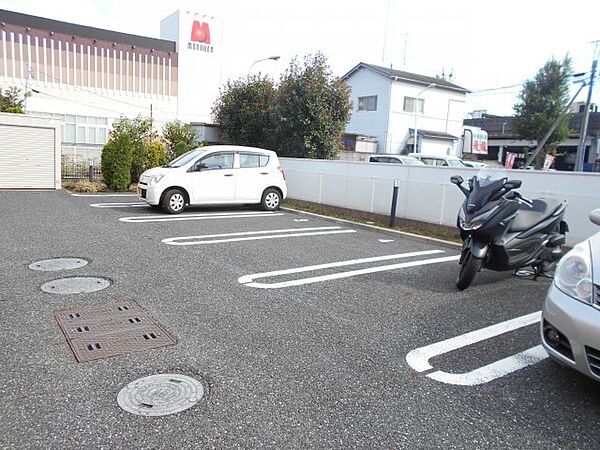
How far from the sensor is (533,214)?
545 cm

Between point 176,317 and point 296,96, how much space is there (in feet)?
41.3

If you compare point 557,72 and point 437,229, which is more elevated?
point 557,72

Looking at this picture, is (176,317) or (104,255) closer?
(176,317)

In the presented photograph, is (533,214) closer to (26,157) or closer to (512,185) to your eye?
(512,185)

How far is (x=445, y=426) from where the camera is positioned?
261 centimetres

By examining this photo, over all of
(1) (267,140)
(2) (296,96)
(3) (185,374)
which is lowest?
(3) (185,374)

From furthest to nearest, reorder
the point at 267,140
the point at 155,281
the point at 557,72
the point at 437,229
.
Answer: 1. the point at 557,72
2. the point at 267,140
3. the point at 437,229
4. the point at 155,281

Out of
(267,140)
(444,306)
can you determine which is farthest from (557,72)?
(444,306)

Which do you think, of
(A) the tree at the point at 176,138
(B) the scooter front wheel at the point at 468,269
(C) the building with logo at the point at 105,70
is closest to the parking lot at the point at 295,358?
(B) the scooter front wheel at the point at 468,269

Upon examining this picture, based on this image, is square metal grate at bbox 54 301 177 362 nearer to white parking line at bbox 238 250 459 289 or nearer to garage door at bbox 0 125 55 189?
white parking line at bbox 238 250 459 289

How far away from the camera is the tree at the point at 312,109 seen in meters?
15.4

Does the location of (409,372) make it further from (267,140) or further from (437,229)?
(267,140)

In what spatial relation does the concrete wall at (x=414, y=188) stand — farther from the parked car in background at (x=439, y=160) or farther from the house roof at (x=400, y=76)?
the house roof at (x=400, y=76)

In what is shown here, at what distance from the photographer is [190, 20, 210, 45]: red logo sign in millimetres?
45062
